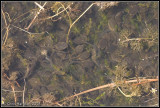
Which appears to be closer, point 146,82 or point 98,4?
point 146,82

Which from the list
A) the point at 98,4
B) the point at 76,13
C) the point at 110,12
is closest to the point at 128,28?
the point at 110,12

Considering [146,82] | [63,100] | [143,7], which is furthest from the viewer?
[143,7]

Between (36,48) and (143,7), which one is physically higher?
(143,7)

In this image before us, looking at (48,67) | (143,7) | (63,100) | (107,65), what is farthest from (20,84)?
(143,7)

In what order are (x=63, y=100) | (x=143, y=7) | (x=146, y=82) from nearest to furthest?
1. (x=146, y=82)
2. (x=63, y=100)
3. (x=143, y=7)

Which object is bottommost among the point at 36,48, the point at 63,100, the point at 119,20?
the point at 63,100

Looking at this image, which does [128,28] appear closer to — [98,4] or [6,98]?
[98,4]

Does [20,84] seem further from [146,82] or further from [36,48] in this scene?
[146,82]
